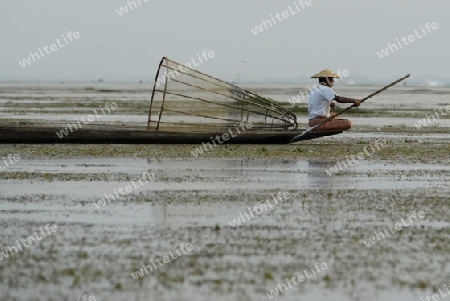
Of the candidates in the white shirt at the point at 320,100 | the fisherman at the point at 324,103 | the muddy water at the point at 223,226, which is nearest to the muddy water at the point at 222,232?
the muddy water at the point at 223,226

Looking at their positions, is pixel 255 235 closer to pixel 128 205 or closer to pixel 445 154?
pixel 128 205

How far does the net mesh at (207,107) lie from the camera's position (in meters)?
20.2

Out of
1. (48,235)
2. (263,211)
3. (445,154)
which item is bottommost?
(445,154)

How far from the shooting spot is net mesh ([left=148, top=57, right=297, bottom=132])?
2016cm

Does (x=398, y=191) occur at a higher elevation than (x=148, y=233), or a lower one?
lower

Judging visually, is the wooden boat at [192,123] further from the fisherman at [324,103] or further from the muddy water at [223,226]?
the muddy water at [223,226]

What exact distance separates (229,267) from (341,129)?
38.2ft

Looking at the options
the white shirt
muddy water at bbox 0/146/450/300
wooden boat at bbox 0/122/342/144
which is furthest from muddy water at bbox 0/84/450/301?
the white shirt

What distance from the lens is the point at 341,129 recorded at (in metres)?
19.7

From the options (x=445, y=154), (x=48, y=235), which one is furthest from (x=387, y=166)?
(x=48, y=235)

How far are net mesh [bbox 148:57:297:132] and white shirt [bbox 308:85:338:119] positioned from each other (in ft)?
1.72

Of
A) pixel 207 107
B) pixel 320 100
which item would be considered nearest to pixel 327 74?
pixel 320 100

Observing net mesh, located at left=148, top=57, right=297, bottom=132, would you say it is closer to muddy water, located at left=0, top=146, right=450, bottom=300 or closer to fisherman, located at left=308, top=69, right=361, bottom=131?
fisherman, located at left=308, top=69, right=361, bottom=131

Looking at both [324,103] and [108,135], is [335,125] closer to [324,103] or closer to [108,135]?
[324,103]
